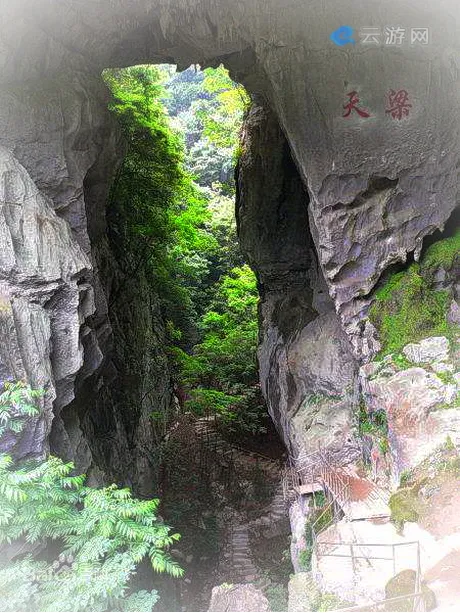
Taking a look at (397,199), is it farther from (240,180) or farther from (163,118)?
(163,118)

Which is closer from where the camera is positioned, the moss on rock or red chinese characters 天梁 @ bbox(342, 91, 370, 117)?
the moss on rock

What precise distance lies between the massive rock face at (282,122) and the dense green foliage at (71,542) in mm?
1803

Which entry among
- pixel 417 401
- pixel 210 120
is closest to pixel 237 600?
pixel 417 401

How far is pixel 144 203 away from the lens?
44.0 feet

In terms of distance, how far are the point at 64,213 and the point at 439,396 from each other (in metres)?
7.57

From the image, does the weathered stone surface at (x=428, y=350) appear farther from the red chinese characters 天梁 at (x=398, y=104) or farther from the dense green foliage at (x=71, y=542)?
the dense green foliage at (x=71, y=542)

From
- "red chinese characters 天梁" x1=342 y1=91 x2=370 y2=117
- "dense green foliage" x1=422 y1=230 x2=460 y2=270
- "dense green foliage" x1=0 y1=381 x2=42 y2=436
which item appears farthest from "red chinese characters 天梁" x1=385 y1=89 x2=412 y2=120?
"dense green foliage" x1=0 y1=381 x2=42 y2=436

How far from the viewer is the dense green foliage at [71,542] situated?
4465 millimetres

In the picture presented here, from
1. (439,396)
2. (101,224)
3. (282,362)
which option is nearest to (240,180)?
(101,224)

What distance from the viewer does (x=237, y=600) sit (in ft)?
24.0

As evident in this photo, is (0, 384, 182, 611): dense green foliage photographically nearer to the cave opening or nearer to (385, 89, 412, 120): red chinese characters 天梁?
the cave opening

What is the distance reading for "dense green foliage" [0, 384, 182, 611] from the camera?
4465 millimetres

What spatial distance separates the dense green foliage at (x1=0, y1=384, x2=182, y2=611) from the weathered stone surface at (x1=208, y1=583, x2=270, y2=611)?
112 inches

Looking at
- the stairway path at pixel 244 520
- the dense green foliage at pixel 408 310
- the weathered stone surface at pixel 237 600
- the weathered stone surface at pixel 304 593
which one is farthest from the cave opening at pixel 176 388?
the dense green foliage at pixel 408 310
